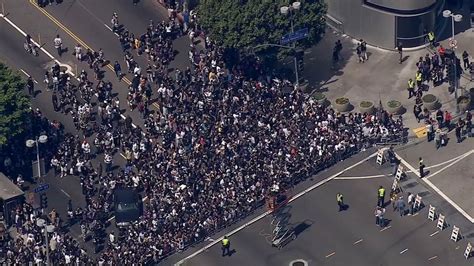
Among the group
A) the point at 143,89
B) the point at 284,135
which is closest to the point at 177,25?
the point at 143,89

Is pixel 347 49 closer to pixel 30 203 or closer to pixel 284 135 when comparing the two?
pixel 284 135

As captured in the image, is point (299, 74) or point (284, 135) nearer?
point (284, 135)

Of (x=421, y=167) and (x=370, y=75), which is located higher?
(x=370, y=75)

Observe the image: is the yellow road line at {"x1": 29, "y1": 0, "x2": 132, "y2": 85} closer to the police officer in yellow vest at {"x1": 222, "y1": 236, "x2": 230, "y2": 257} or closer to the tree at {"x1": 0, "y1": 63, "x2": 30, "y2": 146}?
the tree at {"x1": 0, "y1": 63, "x2": 30, "y2": 146}

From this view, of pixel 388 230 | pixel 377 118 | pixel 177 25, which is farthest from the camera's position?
pixel 177 25

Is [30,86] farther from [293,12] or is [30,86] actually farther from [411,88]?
[411,88]

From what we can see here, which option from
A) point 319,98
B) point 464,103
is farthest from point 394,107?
point 319,98

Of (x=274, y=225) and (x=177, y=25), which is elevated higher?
(x=177, y=25)
